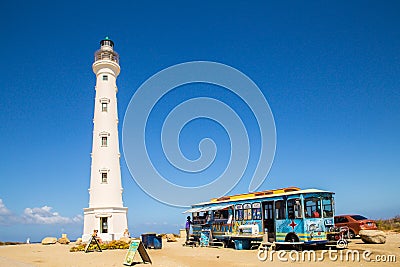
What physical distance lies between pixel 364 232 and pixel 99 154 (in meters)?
19.2

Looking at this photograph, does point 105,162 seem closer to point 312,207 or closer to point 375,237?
point 312,207

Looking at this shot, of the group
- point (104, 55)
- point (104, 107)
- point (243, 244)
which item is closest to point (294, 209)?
point (243, 244)

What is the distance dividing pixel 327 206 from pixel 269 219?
3.07 metres

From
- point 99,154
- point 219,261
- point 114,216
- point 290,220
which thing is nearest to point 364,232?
point 290,220

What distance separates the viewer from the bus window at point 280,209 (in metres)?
17.3

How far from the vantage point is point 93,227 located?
26.8 meters

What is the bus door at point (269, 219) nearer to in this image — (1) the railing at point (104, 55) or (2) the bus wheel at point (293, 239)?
(2) the bus wheel at point (293, 239)

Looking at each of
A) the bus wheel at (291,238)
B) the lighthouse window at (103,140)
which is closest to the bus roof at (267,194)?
the bus wheel at (291,238)

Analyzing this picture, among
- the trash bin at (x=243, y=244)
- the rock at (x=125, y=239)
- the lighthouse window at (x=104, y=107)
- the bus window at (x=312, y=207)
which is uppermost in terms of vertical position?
the lighthouse window at (x=104, y=107)

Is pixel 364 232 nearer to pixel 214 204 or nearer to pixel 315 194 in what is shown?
pixel 315 194

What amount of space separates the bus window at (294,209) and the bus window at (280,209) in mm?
375

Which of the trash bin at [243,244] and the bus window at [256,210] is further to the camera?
the trash bin at [243,244]

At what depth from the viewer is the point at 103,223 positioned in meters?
27.0

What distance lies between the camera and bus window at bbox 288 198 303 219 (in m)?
16.4
